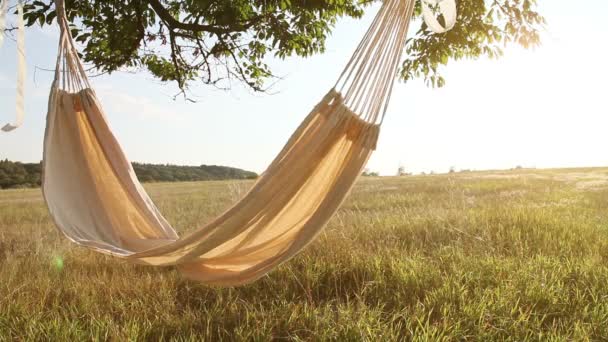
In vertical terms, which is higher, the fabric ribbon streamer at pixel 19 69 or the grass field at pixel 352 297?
the fabric ribbon streamer at pixel 19 69

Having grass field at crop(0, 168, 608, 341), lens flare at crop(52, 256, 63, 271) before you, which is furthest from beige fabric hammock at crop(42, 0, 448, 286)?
lens flare at crop(52, 256, 63, 271)

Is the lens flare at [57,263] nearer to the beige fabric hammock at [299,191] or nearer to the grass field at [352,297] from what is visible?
the grass field at [352,297]

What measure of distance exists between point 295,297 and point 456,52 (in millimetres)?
3850

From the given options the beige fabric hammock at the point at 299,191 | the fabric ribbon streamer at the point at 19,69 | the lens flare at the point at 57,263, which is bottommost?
the lens flare at the point at 57,263

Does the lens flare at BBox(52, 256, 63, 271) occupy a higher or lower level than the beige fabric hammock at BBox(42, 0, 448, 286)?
lower

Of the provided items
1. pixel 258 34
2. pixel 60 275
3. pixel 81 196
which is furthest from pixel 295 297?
pixel 258 34

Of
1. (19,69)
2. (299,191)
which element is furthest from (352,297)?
(19,69)

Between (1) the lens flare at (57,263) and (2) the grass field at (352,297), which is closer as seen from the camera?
(2) the grass field at (352,297)

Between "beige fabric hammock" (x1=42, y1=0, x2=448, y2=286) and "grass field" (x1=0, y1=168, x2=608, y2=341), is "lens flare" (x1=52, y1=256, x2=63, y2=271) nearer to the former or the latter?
"grass field" (x1=0, y1=168, x2=608, y2=341)

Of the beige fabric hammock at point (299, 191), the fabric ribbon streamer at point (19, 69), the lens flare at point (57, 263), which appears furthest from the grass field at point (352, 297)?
the fabric ribbon streamer at point (19, 69)

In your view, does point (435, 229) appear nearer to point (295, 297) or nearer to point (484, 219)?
point (484, 219)

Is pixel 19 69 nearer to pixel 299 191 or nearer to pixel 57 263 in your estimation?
pixel 57 263

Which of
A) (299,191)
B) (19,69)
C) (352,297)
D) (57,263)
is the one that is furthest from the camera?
(57,263)

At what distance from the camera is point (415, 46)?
501 cm
